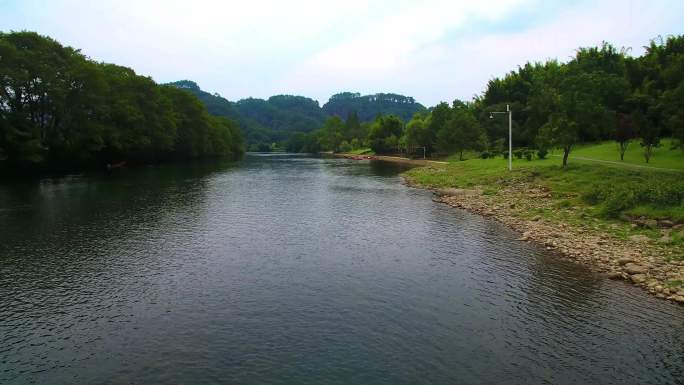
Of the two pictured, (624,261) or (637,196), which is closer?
(624,261)

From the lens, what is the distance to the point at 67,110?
82875mm

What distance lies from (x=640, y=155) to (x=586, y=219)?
32.6m

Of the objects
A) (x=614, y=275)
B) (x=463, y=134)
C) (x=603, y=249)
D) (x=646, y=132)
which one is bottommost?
(x=614, y=275)

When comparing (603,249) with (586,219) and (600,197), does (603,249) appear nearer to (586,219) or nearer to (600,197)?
(586,219)

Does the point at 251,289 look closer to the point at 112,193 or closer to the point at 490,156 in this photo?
the point at 112,193

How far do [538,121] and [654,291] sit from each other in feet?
291

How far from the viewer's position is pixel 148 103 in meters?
113

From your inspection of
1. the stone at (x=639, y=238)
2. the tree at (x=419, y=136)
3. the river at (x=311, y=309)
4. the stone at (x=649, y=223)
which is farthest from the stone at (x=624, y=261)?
the tree at (x=419, y=136)

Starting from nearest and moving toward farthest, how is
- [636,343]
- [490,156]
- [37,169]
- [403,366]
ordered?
[403,366], [636,343], [37,169], [490,156]

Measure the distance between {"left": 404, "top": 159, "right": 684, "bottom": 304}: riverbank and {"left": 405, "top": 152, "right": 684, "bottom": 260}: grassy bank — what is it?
0.17 ft

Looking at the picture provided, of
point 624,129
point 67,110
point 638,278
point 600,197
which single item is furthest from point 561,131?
point 67,110

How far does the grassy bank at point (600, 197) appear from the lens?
106 ft

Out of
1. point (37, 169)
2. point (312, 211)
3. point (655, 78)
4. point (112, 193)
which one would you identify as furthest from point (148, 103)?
point (655, 78)

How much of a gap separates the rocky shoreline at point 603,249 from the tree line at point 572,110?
1512 cm
